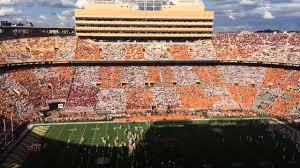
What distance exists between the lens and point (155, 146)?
45.4 metres

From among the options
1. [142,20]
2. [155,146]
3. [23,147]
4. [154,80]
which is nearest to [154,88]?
[154,80]

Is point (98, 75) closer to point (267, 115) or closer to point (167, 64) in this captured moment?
point (167, 64)

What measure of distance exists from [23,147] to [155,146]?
13544 mm

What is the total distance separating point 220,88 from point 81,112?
2132 cm

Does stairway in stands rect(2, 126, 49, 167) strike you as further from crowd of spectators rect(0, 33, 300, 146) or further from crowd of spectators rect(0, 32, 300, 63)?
crowd of spectators rect(0, 32, 300, 63)

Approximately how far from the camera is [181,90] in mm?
66250

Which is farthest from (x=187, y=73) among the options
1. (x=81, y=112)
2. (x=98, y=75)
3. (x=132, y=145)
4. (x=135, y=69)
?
(x=132, y=145)

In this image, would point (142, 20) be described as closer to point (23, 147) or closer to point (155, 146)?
point (155, 146)

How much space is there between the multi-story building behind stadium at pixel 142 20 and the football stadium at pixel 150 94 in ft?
0.55

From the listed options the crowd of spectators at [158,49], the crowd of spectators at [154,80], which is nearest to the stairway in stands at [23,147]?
the crowd of spectators at [154,80]

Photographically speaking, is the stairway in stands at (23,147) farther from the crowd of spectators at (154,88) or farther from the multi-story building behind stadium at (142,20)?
the multi-story building behind stadium at (142,20)

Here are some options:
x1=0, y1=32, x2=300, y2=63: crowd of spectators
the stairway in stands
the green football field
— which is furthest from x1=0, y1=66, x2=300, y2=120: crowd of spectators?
the green football field

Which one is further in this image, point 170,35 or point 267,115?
point 170,35

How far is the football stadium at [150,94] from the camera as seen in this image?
43719 millimetres
